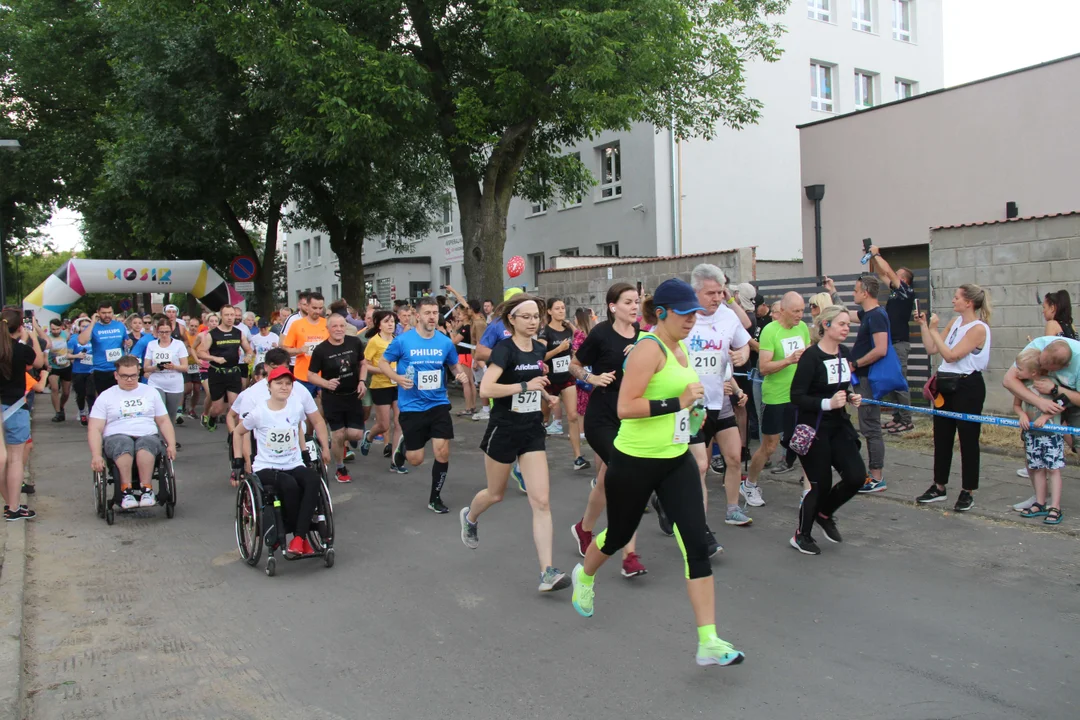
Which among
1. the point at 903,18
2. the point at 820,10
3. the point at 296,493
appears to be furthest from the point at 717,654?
the point at 903,18

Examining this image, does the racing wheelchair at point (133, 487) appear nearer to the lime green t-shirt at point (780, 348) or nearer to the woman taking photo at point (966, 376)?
the lime green t-shirt at point (780, 348)

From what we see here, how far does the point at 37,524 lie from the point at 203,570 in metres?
2.47

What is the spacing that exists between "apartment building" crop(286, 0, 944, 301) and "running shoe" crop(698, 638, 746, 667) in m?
21.7

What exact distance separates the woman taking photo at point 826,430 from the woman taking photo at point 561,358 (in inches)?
124

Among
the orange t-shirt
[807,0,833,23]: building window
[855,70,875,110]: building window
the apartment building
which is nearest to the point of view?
the orange t-shirt

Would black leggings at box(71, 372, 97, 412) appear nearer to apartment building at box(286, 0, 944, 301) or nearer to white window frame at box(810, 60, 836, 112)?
apartment building at box(286, 0, 944, 301)

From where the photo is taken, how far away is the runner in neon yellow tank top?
4.21 m

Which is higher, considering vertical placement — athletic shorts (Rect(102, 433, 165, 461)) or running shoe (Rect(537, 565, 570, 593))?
athletic shorts (Rect(102, 433, 165, 461))

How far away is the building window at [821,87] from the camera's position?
2968 cm

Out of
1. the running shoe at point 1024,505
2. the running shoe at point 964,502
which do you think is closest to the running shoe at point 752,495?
the running shoe at point 964,502

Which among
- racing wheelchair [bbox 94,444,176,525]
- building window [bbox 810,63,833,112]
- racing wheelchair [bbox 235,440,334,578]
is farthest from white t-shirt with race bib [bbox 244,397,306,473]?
building window [bbox 810,63,833,112]

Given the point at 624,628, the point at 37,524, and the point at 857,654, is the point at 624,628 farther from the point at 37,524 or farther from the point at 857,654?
the point at 37,524

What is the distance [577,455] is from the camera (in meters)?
9.69

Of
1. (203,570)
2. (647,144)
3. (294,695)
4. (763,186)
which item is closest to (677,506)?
(294,695)
